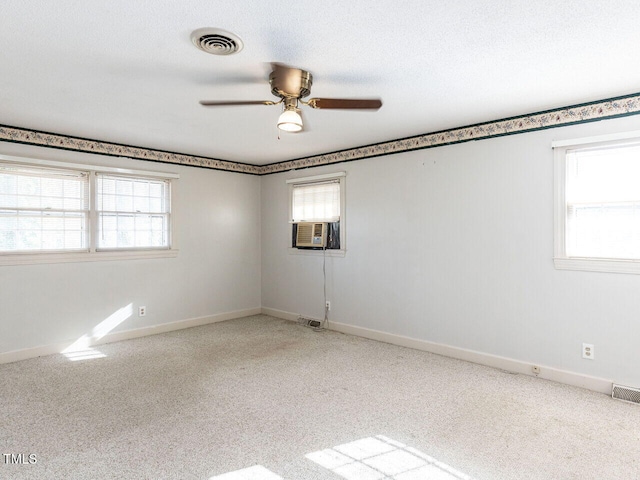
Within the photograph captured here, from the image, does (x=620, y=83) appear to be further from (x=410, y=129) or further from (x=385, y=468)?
(x=385, y=468)

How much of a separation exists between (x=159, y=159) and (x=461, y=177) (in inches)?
145

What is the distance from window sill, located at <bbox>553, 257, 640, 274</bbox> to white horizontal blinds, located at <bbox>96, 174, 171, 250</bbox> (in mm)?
4500

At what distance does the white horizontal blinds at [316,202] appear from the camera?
5145mm

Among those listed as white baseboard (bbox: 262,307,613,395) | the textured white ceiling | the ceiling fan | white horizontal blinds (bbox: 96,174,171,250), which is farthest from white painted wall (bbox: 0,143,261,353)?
the ceiling fan

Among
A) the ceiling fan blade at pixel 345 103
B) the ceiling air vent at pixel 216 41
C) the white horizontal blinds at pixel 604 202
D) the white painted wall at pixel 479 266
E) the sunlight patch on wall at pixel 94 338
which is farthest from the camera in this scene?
the sunlight patch on wall at pixel 94 338

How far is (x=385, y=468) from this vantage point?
2129 mm

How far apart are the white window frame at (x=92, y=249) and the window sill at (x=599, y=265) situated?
443 centimetres

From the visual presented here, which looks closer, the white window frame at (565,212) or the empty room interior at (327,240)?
the empty room interior at (327,240)

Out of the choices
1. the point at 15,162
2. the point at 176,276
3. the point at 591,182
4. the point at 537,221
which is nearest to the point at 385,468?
the point at 537,221

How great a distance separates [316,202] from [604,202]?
3.25 meters

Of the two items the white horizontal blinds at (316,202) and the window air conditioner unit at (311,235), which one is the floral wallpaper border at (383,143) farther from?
the window air conditioner unit at (311,235)

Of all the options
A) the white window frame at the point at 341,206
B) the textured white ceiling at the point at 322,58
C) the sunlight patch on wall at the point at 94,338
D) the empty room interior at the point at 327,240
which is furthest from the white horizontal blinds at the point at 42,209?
the white window frame at the point at 341,206

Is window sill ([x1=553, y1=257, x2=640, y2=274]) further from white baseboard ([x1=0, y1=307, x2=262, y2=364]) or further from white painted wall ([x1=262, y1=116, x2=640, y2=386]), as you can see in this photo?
white baseboard ([x1=0, y1=307, x2=262, y2=364])

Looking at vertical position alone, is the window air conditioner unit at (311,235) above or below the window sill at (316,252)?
above
